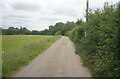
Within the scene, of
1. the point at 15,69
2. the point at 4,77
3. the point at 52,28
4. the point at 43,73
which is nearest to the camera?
the point at 4,77

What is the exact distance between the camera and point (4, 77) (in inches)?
267

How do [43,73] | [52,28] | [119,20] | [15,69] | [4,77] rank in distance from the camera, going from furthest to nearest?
[52,28]
[15,69]
[43,73]
[4,77]
[119,20]

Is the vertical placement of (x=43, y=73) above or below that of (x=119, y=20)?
below

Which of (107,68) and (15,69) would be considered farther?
(15,69)

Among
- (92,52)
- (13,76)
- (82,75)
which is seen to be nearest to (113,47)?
(82,75)

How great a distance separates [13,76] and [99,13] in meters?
5.80

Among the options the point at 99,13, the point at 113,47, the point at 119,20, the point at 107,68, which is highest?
the point at 99,13

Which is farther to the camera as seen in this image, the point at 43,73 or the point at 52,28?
the point at 52,28

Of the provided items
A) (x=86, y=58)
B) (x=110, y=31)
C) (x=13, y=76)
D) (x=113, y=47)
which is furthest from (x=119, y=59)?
(x=13, y=76)

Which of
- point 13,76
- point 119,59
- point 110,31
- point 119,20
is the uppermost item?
point 119,20

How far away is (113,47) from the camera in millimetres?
5344

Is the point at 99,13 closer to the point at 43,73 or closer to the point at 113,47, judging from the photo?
the point at 113,47

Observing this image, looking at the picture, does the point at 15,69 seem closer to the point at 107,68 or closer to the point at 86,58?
the point at 86,58

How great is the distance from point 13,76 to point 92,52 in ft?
15.3
